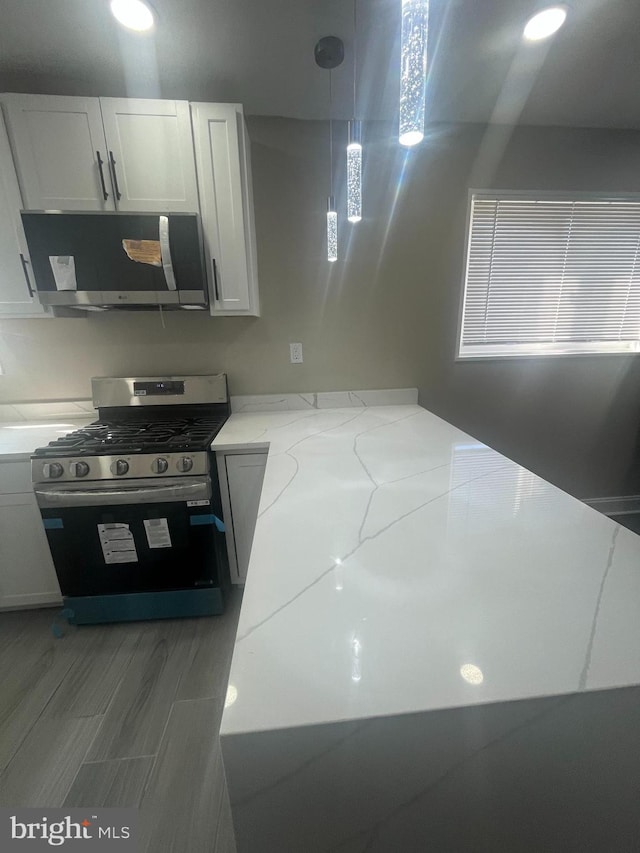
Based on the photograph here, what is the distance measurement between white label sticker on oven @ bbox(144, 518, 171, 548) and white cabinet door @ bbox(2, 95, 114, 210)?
1473 millimetres

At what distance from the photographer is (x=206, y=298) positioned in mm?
1720

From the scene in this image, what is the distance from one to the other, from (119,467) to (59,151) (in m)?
1.45

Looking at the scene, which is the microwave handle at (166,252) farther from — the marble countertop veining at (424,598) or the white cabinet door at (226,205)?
the marble countertop veining at (424,598)

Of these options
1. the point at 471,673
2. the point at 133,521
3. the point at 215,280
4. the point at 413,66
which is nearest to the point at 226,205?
the point at 215,280

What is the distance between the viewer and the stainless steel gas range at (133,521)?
153 centimetres

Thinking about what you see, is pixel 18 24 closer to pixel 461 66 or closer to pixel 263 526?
pixel 461 66

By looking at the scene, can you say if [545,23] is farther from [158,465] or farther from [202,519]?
[202,519]

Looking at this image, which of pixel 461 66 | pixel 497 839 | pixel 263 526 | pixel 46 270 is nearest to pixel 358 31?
pixel 461 66

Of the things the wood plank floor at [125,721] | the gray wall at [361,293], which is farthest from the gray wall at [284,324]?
the wood plank floor at [125,721]

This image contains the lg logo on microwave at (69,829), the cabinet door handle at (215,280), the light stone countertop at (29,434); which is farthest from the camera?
the cabinet door handle at (215,280)

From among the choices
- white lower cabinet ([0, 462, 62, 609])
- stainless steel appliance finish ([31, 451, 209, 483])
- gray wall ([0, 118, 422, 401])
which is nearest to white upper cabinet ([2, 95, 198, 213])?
gray wall ([0, 118, 422, 401])

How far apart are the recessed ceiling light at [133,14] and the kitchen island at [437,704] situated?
73.3 inches

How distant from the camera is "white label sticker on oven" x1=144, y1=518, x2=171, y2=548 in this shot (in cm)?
160

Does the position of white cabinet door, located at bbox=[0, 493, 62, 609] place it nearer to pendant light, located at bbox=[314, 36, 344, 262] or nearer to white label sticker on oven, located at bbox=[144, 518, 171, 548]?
white label sticker on oven, located at bbox=[144, 518, 171, 548]
